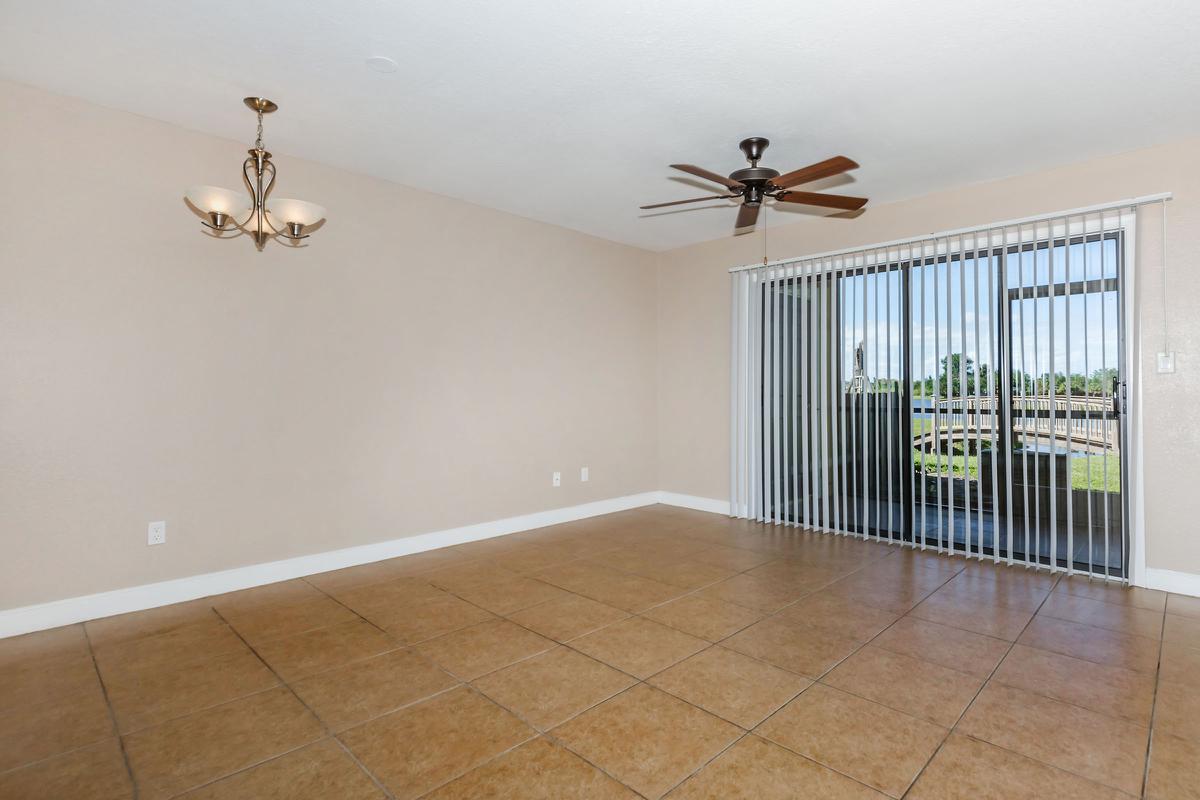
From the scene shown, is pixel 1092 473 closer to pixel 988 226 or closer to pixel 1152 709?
pixel 988 226

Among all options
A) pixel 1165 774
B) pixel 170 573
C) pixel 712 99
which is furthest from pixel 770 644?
pixel 170 573

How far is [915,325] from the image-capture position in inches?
179

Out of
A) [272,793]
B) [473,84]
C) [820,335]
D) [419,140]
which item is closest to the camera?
[272,793]

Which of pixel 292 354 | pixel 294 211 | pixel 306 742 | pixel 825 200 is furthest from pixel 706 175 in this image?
pixel 306 742

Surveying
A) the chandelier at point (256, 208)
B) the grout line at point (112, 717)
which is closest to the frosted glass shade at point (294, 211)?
the chandelier at point (256, 208)

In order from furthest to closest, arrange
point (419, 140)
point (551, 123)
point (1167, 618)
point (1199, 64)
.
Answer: point (419, 140), point (551, 123), point (1167, 618), point (1199, 64)

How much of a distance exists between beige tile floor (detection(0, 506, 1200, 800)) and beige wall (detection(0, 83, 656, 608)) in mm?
530

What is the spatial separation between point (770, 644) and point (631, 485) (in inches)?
133

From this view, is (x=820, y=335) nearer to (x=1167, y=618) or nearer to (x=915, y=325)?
(x=915, y=325)

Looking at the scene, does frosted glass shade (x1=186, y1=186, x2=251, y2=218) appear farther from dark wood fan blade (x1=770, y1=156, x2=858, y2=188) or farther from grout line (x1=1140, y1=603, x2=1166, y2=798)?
grout line (x1=1140, y1=603, x2=1166, y2=798)

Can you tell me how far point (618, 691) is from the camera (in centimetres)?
241

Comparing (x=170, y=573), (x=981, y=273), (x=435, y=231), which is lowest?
(x=170, y=573)

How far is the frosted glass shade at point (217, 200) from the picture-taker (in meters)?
2.99

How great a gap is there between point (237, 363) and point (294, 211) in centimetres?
104
